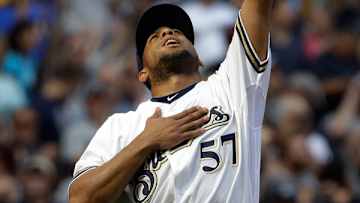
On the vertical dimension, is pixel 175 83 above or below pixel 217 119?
above

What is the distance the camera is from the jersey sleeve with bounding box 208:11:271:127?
18.9 feet

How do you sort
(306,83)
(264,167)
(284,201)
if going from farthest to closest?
(306,83)
(264,167)
(284,201)

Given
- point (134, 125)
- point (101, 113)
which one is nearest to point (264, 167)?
point (101, 113)

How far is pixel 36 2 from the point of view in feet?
42.2

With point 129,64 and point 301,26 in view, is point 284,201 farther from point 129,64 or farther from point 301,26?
point 301,26

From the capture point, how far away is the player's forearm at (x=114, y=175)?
223 inches

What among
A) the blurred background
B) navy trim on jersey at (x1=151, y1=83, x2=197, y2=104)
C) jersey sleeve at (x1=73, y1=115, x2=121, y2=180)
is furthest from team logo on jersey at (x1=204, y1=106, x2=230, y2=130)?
the blurred background

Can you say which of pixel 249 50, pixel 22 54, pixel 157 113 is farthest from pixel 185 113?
pixel 22 54

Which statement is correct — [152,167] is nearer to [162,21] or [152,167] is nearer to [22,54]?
[162,21]

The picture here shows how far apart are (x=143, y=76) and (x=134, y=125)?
317 mm

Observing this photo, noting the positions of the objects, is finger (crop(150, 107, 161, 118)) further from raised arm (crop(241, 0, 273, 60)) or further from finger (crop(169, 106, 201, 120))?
raised arm (crop(241, 0, 273, 60))

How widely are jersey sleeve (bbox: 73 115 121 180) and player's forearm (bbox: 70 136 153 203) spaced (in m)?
0.10

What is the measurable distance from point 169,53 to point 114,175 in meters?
0.70

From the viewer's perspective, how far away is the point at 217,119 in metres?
5.75
